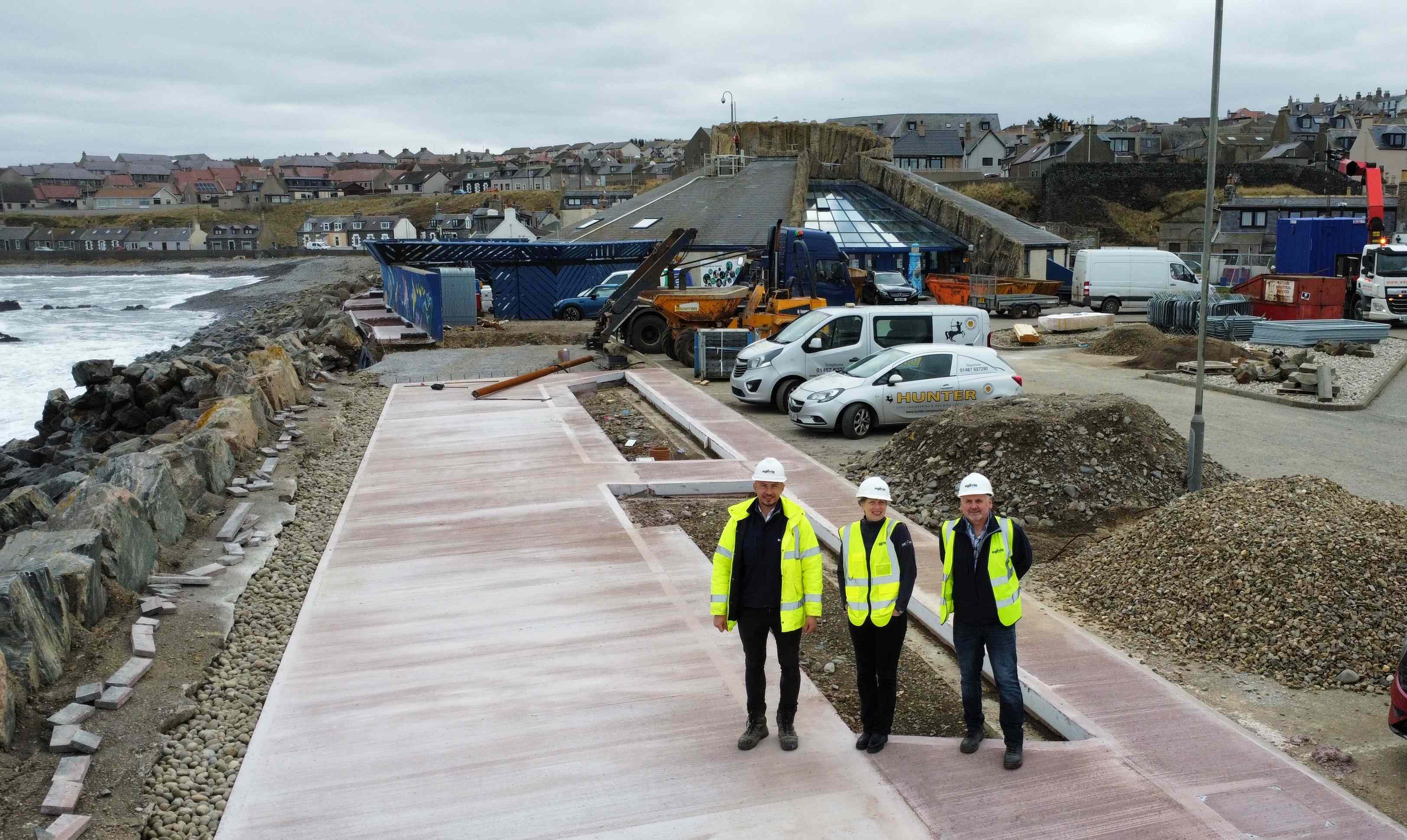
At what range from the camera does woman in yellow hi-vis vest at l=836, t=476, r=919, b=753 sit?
5992 millimetres

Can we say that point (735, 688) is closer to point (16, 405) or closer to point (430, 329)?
point (430, 329)

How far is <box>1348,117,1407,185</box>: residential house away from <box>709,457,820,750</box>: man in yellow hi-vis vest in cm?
7532

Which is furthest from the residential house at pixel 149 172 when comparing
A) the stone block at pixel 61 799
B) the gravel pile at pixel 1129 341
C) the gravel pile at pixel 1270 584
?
the gravel pile at pixel 1270 584

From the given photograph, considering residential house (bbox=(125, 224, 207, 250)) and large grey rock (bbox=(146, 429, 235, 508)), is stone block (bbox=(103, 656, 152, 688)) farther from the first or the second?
residential house (bbox=(125, 224, 207, 250))

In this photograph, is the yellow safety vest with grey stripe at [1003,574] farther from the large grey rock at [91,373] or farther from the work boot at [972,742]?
the large grey rock at [91,373]

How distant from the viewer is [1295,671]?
747 cm

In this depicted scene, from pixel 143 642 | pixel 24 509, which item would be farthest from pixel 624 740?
pixel 24 509

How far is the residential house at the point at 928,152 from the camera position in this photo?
313ft

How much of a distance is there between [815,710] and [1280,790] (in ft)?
8.98

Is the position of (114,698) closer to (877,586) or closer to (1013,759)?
(877,586)

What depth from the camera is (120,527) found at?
9148 millimetres

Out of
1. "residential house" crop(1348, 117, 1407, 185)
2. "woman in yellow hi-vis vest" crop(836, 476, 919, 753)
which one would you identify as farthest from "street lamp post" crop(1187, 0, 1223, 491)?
"residential house" crop(1348, 117, 1407, 185)

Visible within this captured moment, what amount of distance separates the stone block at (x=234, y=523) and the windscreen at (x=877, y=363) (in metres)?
9.24

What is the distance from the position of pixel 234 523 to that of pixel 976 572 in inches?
332
